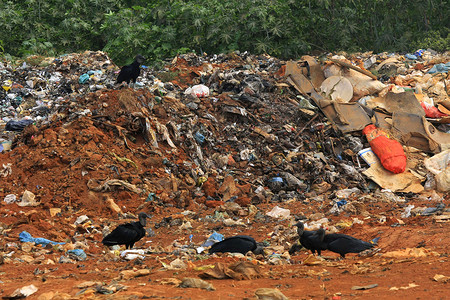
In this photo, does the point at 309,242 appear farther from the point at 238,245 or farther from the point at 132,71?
the point at 132,71

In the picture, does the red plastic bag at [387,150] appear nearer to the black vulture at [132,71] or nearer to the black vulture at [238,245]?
the black vulture at [132,71]

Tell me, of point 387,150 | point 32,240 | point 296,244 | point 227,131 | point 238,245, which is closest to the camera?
point 238,245

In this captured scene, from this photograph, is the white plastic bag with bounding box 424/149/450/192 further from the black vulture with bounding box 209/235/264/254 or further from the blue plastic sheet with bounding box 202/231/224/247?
the black vulture with bounding box 209/235/264/254

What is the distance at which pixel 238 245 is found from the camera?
4910 millimetres

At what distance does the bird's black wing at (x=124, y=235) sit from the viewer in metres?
5.35

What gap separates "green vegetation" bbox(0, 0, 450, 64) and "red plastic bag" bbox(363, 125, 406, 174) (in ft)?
19.6

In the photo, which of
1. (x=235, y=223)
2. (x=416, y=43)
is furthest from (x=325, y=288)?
(x=416, y=43)

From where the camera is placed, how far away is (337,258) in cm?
487

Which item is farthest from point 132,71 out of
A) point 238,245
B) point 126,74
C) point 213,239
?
point 238,245

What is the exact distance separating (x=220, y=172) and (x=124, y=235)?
3726 millimetres

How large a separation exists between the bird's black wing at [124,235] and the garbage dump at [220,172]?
6.2 inches

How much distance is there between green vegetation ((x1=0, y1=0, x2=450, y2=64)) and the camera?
15.3 meters

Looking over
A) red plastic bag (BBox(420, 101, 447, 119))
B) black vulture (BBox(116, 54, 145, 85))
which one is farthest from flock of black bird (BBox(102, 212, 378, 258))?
red plastic bag (BBox(420, 101, 447, 119))

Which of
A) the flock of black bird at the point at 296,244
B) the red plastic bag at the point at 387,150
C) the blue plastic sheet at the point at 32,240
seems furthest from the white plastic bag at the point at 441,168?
the blue plastic sheet at the point at 32,240
